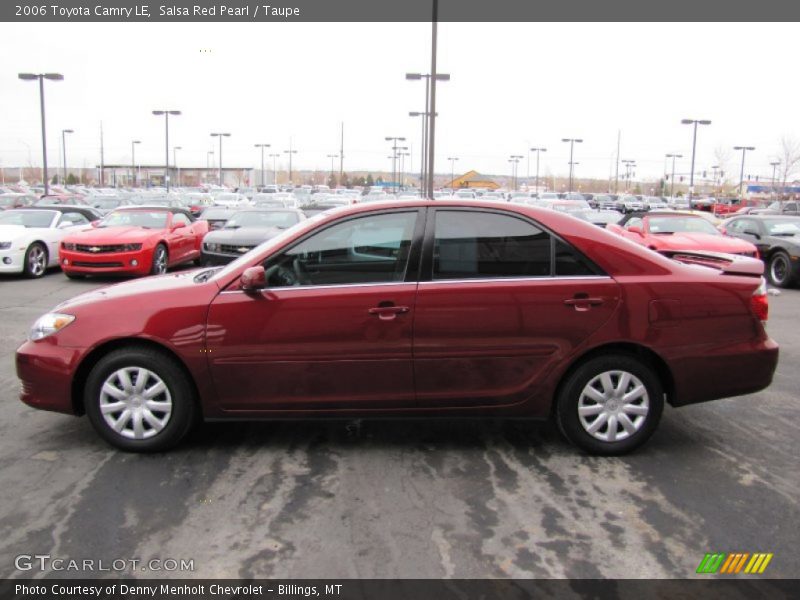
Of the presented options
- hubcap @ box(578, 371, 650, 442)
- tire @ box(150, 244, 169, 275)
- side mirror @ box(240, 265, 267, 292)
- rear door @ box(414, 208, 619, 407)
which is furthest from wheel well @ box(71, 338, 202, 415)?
tire @ box(150, 244, 169, 275)

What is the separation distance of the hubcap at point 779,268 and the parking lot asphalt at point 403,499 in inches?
383

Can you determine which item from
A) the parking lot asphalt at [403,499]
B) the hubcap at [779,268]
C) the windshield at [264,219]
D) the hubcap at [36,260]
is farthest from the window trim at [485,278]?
the hubcap at [36,260]

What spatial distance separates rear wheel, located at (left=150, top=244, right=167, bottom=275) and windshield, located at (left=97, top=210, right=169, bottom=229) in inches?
29.7

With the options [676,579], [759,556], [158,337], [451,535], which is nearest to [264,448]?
[158,337]

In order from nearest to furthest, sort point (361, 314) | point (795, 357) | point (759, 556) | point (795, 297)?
point (759, 556)
point (361, 314)
point (795, 357)
point (795, 297)

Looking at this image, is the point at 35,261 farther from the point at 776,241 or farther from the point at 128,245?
the point at 776,241

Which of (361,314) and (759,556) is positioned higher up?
(361,314)

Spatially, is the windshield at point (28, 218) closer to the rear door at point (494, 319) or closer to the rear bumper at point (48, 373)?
the rear bumper at point (48, 373)

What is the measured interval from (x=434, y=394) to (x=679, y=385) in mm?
1574

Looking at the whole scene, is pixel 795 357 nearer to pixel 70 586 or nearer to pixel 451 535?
pixel 451 535

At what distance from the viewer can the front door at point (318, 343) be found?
405 centimetres

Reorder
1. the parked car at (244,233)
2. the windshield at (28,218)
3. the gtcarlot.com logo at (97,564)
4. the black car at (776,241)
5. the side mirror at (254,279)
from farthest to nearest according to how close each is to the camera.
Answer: the windshield at (28,218)
the black car at (776,241)
the parked car at (244,233)
the side mirror at (254,279)
the gtcarlot.com logo at (97,564)

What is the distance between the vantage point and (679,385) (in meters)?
4.26

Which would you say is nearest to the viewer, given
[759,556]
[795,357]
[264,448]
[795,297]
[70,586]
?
[70,586]
